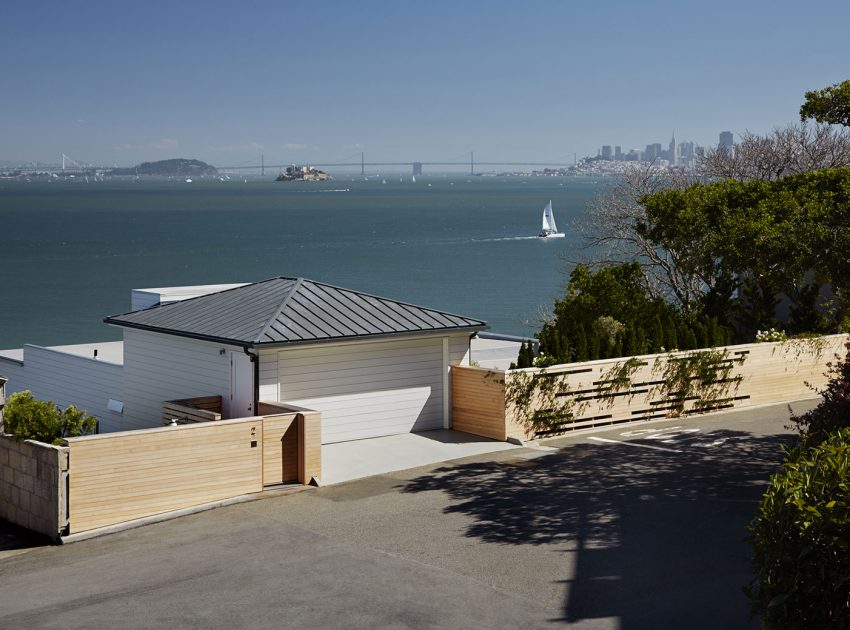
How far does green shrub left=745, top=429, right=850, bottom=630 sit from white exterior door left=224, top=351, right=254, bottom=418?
11.3 meters

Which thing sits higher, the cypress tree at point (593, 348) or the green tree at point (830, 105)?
the green tree at point (830, 105)

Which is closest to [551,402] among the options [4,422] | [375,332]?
[375,332]

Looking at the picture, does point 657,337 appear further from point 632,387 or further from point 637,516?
point 637,516

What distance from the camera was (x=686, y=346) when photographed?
2222 centimetres

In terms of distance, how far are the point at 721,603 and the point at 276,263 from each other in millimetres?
91803

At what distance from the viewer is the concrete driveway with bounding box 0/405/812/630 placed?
10617mm

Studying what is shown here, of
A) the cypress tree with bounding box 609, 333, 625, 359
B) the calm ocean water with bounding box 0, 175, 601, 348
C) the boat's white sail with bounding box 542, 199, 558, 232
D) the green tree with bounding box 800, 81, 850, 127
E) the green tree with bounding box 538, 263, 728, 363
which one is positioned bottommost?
the calm ocean water with bounding box 0, 175, 601, 348

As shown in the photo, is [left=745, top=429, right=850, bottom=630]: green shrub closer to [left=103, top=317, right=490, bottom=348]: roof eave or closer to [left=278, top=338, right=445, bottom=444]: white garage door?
[left=103, top=317, right=490, bottom=348]: roof eave

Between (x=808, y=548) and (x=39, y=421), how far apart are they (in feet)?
35.2

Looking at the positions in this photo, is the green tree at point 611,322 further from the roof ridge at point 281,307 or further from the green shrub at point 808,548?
the green shrub at point 808,548

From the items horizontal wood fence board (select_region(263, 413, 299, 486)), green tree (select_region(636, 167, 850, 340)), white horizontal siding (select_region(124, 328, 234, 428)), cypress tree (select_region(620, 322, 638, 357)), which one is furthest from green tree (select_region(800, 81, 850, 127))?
white horizontal siding (select_region(124, 328, 234, 428))

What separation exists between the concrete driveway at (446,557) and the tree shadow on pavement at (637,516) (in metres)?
0.03

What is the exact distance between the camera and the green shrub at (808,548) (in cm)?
723

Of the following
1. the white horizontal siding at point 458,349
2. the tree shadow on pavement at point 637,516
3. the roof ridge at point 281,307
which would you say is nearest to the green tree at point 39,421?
the roof ridge at point 281,307
